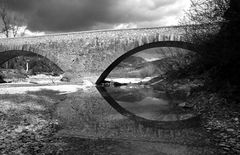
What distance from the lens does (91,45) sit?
67.0 ft

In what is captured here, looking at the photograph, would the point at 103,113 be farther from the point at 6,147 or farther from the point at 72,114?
the point at 6,147

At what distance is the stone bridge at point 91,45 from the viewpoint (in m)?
18.3

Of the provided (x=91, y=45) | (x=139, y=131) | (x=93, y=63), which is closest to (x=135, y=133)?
(x=139, y=131)

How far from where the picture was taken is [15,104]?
898cm

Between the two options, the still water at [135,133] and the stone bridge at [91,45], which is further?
the stone bridge at [91,45]

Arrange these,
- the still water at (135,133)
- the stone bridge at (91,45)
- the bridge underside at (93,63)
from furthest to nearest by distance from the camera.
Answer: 1. the bridge underside at (93,63)
2. the stone bridge at (91,45)
3. the still water at (135,133)

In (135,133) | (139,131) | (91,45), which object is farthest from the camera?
(91,45)

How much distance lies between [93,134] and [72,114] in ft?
9.63

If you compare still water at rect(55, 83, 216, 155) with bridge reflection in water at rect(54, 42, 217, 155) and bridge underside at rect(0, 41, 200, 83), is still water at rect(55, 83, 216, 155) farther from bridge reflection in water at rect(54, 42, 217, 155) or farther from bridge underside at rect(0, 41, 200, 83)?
bridge underside at rect(0, 41, 200, 83)

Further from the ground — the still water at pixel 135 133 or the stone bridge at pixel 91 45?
the stone bridge at pixel 91 45

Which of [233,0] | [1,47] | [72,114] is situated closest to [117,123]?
[72,114]

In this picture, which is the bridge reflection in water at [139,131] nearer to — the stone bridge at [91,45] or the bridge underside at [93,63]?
the stone bridge at [91,45]

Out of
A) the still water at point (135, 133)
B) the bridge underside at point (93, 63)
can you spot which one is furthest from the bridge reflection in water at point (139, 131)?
the bridge underside at point (93, 63)

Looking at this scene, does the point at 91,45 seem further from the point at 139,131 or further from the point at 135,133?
the point at 135,133
